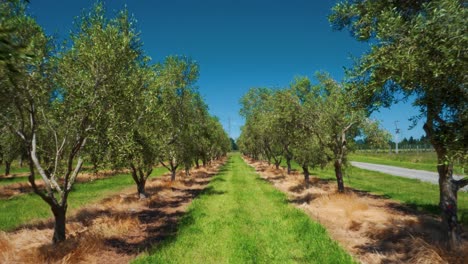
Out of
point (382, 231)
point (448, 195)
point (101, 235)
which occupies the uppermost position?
point (448, 195)

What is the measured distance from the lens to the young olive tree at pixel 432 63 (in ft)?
24.0

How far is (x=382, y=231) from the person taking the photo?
15.1 metres

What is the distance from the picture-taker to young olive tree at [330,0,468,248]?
24.0 ft

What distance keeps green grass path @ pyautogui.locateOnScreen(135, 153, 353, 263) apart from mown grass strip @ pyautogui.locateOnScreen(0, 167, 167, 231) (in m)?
10.5

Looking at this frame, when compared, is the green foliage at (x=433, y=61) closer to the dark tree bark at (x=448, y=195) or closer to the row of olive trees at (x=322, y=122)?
the dark tree bark at (x=448, y=195)

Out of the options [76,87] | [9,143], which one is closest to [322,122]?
[76,87]

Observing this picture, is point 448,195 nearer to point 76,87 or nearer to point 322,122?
point 322,122

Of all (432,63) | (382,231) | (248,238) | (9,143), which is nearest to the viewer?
(432,63)

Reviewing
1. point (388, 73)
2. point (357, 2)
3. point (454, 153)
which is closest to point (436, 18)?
point (388, 73)

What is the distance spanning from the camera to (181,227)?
724 inches

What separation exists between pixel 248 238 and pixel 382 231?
255 inches

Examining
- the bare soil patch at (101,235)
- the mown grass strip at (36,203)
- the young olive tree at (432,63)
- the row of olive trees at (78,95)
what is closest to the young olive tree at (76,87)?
the row of olive trees at (78,95)

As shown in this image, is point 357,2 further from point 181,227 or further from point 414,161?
point 414,161

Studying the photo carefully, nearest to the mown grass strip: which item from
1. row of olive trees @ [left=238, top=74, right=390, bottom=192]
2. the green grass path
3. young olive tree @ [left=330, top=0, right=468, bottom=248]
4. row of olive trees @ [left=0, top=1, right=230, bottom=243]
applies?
row of olive trees @ [left=0, top=1, right=230, bottom=243]
